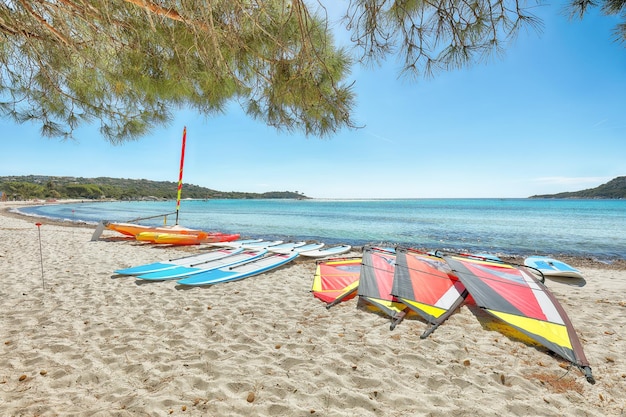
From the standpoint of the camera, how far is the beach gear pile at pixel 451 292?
9.86 feet

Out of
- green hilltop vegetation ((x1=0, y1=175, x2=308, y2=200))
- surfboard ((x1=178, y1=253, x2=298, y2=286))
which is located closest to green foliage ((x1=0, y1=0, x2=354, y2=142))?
Result: surfboard ((x1=178, y1=253, x2=298, y2=286))

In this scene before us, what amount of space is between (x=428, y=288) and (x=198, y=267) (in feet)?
14.0

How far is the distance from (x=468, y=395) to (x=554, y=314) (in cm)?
204

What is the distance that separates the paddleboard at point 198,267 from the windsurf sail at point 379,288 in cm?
282

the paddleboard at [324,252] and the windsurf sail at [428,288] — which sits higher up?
the windsurf sail at [428,288]

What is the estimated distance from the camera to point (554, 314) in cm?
327

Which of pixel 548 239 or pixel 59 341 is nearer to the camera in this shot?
pixel 59 341

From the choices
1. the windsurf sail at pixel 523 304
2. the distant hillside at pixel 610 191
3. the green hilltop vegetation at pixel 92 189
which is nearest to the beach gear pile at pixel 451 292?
the windsurf sail at pixel 523 304

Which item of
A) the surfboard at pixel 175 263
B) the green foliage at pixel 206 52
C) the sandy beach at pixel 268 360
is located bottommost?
the sandy beach at pixel 268 360

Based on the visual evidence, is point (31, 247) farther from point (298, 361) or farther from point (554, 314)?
point (554, 314)

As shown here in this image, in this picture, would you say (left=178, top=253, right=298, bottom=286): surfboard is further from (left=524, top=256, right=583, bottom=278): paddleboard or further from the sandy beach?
(left=524, top=256, right=583, bottom=278): paddleboard

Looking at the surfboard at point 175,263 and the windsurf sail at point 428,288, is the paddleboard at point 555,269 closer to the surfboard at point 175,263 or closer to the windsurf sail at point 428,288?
A: the windsurf sail at point 428,288

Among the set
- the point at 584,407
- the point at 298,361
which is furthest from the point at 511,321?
A: the point at 298,361

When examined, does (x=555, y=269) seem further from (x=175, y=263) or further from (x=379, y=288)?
(x=175, y=263)
